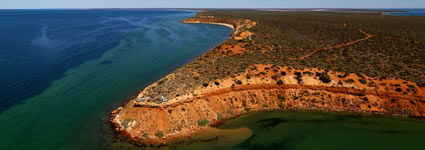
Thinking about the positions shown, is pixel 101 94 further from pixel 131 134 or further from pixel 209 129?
pixel 209 129

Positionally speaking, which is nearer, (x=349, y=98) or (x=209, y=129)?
(x=209, y=129)

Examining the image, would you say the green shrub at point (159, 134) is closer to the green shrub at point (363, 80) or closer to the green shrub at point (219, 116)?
the green shrub at point (219, 116)

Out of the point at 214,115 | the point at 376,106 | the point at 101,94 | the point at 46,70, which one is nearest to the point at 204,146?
the point at 214,115

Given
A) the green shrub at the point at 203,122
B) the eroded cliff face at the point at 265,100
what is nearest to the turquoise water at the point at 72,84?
the eroded cliff face at the point at 265,100

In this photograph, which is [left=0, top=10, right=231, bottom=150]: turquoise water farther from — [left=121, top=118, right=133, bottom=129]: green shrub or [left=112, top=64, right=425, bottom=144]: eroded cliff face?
[left=112, top=64, right=425, bottom=144]: eroded cliff face

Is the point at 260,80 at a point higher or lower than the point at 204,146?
higher

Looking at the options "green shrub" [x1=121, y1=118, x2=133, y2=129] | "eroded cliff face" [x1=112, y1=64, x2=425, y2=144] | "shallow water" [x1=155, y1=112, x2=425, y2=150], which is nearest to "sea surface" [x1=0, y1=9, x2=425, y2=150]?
"shallow water" [x1=155, y1=112, x2=425, y2=150]

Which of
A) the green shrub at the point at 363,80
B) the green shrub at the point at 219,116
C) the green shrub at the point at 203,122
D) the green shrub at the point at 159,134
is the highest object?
the green shrub at the point at 363,80

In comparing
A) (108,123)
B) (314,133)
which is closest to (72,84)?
(108,123)
